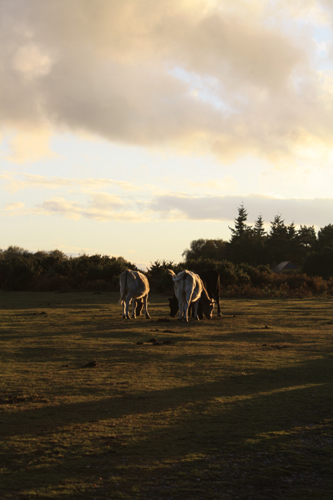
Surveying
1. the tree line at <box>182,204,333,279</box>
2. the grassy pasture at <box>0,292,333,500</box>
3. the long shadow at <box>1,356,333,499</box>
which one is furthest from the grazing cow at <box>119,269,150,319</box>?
the tree line at <box>182,204,333,279</box>

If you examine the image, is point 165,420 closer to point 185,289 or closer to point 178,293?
point 185,289

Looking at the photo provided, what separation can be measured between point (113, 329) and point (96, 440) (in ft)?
35.1

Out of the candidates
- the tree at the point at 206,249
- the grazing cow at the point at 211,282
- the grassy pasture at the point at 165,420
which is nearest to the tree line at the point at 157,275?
the grazing cow at the point at 211,282

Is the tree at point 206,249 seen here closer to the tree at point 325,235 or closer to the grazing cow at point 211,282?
the tree at point 325,235

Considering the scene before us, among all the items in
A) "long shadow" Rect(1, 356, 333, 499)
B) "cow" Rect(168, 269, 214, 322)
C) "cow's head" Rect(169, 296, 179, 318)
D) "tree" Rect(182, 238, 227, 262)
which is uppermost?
"tree" Rect(182, 238, 227, 262)

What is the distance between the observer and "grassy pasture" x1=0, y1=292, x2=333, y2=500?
4.20m

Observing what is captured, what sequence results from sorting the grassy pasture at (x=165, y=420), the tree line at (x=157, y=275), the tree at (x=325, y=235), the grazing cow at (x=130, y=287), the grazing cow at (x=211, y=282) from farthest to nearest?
1. the tree at (x=325, y=235)
2. the tree line at (x=157, y=275)
3. the grazing cow at (x=211, y=282)
4. the grazing cow at (x=130, y=287)
5. the grassy pasture at (x=165, y=420)

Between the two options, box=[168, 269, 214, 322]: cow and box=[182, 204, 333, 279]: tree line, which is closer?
box=[168, 269, 214, 322]: cow

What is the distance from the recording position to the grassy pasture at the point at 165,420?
165 inches

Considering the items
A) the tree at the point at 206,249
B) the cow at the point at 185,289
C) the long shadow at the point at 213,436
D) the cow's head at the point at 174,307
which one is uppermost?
the tree at the point at 206,249

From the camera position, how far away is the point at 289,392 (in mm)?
7586

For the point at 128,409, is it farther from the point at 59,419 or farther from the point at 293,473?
the point at 293,473

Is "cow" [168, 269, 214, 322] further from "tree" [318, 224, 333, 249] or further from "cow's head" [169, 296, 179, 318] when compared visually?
"tree" [318, 224, 333, 249]

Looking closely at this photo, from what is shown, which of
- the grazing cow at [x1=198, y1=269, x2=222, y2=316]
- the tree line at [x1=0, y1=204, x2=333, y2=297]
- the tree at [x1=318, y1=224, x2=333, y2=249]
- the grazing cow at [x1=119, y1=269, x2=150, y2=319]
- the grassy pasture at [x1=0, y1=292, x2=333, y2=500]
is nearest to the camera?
the grassy pasture at [x1=0, y1=292, x2=333, y2=500]
